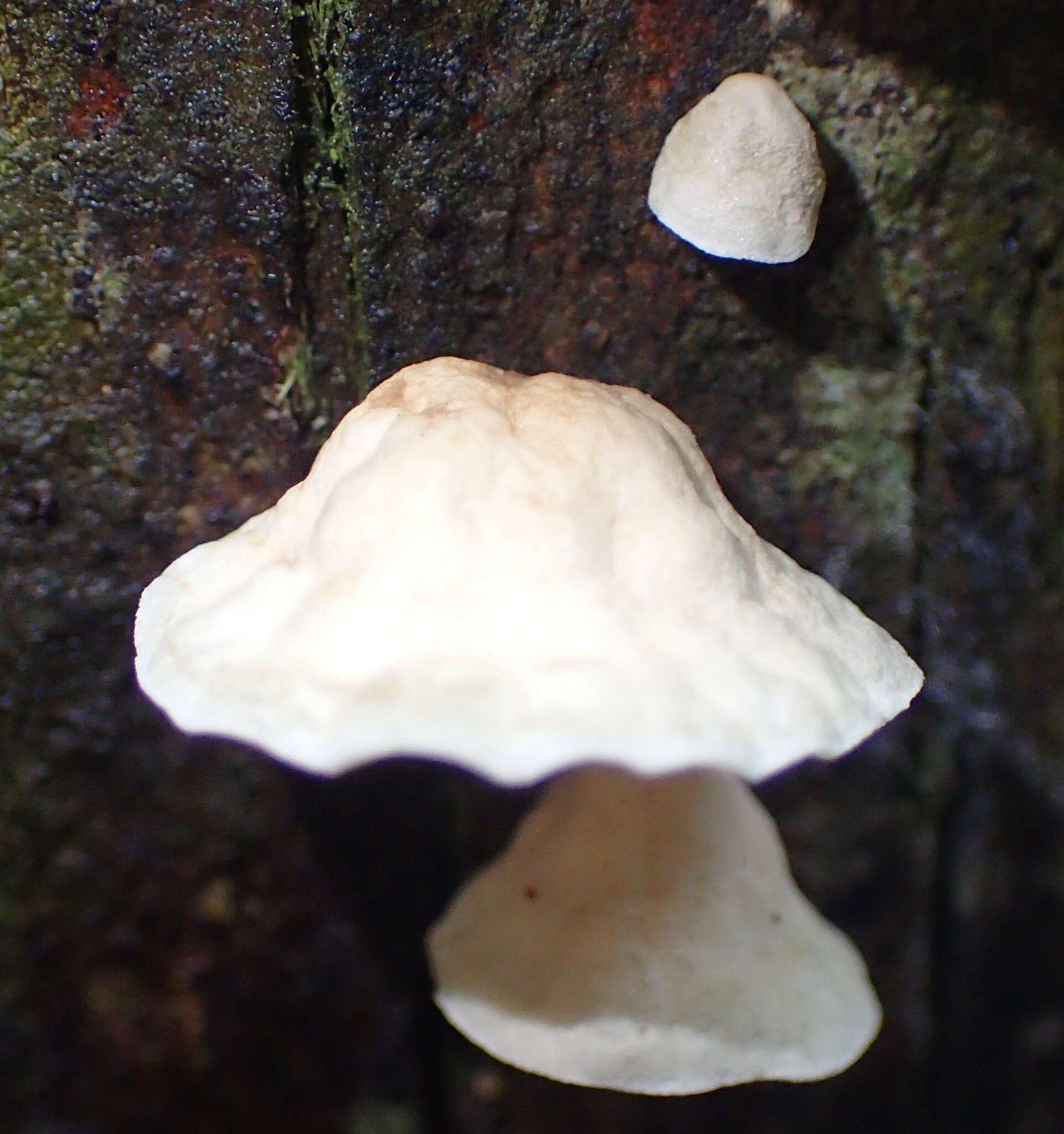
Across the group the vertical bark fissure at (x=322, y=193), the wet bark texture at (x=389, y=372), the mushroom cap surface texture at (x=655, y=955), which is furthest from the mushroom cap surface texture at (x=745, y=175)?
the mushroom cap surface texture at (x=655, y=955)

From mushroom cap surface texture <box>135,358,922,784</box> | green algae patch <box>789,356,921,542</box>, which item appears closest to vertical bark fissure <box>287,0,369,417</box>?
mushroom cap surface texture <box>135,358,922,784</box>

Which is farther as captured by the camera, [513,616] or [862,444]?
[862,444]

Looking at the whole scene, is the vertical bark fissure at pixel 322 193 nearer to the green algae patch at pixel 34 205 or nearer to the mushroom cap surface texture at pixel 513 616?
the green algae patch at pixel 34 205

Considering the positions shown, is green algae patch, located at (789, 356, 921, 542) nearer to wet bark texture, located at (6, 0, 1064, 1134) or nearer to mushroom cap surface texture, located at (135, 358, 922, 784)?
wet bark texture, located at (6, 0, 1064, 1134)

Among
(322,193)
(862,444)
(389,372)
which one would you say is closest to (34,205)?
(322,193)

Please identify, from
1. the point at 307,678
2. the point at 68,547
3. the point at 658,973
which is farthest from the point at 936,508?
the point at 68,547

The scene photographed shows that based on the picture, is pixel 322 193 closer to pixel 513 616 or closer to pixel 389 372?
pixel 389 372
